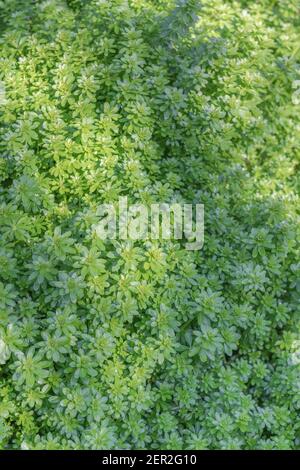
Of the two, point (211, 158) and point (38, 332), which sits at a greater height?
point (211, 158)

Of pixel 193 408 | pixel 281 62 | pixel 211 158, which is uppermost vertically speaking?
pixel 281 62

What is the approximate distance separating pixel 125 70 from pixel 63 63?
369 millimetres

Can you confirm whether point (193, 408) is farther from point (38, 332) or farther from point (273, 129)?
point (273, 129)

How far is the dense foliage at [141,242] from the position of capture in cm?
333

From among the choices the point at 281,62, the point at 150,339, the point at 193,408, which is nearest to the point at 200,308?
the point at 150,339

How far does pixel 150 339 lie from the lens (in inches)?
136

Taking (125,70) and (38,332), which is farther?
(125,70)

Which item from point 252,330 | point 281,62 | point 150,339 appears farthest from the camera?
point 281,62

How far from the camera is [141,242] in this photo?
11.7ft

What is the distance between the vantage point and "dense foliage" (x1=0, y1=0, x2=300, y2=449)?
3.33 m

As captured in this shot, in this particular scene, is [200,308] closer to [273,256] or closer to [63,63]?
[273,256]

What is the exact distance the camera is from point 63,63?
391cm
